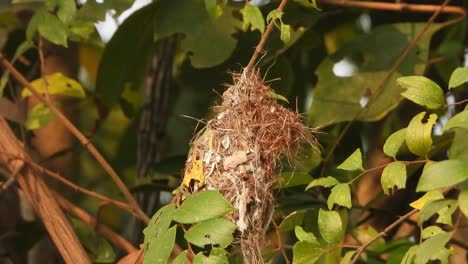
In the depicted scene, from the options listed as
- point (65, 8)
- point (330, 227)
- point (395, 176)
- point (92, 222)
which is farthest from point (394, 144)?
point (92, 222)

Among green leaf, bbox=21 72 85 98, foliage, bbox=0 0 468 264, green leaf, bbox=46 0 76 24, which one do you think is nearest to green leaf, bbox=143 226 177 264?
foliage, bbox=0 0 468 264

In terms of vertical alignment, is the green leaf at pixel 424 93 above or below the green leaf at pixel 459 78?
below

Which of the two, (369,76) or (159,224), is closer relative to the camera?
(159,224)

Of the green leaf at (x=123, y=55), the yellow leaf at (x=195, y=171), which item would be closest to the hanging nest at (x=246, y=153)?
the yellow leaf at (x=195, y=171)

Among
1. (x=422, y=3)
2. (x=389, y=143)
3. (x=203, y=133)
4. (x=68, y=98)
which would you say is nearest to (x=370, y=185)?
(x=422, y=3)

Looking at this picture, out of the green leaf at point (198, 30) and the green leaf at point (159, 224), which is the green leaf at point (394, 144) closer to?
the green leaf at point (159, 224)

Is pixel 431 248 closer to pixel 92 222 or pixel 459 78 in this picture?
pixel 459 78

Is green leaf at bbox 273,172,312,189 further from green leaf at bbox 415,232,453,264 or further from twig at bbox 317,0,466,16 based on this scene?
twig at bbox 317,0,466,16
